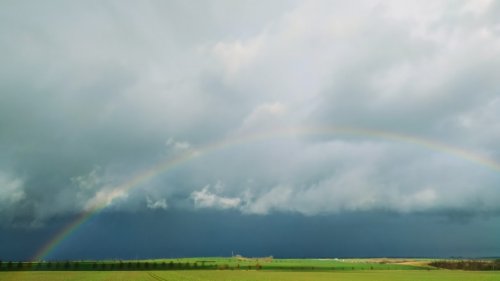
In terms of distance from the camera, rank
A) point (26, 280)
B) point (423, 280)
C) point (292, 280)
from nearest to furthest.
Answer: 1. point (26, 280)
2. point (292, 280)
3. point (423, 280)

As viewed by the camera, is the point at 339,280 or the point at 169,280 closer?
the point at 169,280

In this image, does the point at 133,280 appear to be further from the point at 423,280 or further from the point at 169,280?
the point at 423,280

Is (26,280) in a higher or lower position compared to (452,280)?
higher

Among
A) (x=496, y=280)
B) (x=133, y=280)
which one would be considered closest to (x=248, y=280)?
(x=133, y=280)

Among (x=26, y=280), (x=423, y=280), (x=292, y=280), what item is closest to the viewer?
(x=26, y=280)

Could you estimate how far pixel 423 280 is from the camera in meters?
138

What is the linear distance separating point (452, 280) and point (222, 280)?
72.7 m

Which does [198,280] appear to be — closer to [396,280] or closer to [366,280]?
[366,280]

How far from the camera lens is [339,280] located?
137 metres

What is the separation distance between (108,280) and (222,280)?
105ft

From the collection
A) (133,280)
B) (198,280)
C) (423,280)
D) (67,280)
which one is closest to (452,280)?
(423,280)

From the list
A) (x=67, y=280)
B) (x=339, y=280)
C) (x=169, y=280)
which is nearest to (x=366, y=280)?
(x=339, y=280)

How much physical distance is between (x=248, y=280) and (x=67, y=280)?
51876mm

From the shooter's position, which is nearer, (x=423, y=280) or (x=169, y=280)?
(x=169, y=280)
